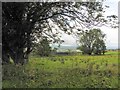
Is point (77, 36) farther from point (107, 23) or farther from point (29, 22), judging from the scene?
point (29, 22)

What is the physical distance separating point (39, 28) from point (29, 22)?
125cm

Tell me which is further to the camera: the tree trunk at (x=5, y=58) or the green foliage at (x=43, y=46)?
the tree trunk at (x=5, y=58)

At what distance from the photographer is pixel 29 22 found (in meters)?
15.2

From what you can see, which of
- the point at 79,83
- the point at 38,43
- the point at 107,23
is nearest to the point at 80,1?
the point at 107,23

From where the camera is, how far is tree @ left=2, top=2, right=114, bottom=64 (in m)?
14.7

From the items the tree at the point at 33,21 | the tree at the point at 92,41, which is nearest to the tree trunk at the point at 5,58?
the tree at the point at 33,21

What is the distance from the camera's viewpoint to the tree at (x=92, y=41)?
700 inches

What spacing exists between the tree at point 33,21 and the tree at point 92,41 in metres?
0.94

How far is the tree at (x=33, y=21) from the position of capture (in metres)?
14.7

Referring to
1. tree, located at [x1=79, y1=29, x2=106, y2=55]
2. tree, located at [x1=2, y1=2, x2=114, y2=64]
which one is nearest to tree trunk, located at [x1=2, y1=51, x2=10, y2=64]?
tree, located at [x1=2, y1=2, x2=114, y2=64]

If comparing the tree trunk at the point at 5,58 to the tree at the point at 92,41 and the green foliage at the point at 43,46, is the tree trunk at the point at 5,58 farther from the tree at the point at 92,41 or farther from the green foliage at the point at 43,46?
the tree at the point at 92,41

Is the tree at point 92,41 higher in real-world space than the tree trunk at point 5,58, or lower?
higher

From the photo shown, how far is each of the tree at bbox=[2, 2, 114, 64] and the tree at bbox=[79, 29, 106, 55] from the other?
938 mm

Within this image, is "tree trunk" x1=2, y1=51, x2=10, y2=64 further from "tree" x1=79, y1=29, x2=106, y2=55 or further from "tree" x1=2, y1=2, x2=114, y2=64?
"tree" x1=79, y1=29, x2=106, y2=55
